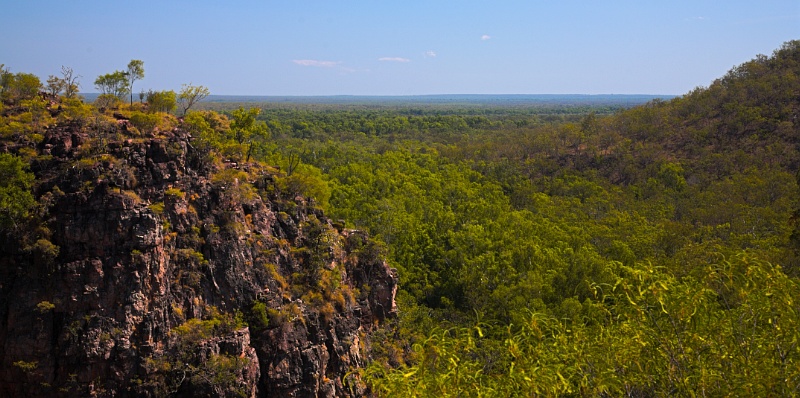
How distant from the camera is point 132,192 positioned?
803 inches

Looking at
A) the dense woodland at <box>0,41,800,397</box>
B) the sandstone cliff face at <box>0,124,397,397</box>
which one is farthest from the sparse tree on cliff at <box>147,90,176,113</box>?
the sandstone cliff face at <box>0,124,397,397</box>

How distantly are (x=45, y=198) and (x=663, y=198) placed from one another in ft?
163

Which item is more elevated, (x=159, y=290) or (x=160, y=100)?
(x=160, y=100)

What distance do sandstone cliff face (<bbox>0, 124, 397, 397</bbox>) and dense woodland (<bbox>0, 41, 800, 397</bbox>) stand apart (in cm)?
107

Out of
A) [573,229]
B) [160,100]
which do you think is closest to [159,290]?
[160,100]

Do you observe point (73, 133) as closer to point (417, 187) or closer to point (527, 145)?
point (417, 187)

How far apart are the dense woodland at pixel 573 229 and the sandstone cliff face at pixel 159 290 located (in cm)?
107

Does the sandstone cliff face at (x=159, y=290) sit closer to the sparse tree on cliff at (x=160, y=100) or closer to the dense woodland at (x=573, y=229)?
the dense woodland at (x=573, y=229)

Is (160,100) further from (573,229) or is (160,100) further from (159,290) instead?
(573,229)

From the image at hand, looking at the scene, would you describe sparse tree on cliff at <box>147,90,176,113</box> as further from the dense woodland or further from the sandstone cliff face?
the sandstone cliff face

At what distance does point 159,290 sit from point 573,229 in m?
31.2

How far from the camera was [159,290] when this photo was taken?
1978cm

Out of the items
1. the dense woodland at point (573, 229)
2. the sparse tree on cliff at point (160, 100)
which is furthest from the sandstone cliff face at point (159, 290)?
the sparse tree on cliff at point (160, 100)

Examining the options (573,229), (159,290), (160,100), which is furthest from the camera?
(573,229)
